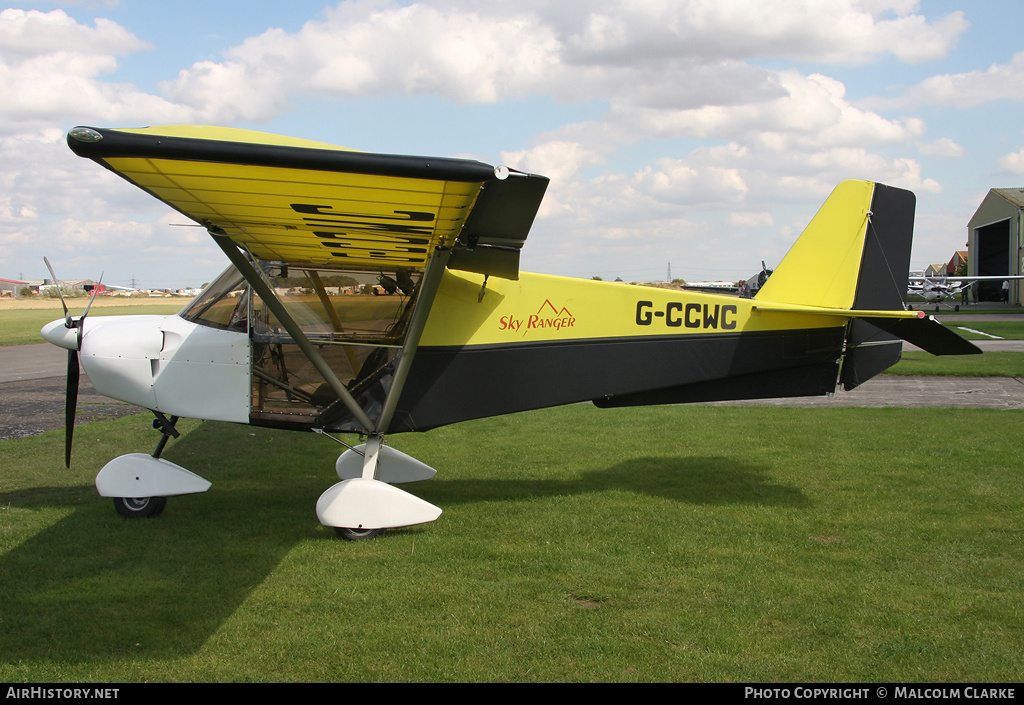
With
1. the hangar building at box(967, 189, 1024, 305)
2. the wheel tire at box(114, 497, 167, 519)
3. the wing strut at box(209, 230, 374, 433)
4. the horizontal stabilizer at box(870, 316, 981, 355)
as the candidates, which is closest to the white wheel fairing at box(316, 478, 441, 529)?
the wing strut at box(209, 230, 374, 433)

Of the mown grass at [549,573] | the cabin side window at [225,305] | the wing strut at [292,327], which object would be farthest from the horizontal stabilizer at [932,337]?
the cabin side window at [225,305]

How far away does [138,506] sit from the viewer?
5715 millimetres

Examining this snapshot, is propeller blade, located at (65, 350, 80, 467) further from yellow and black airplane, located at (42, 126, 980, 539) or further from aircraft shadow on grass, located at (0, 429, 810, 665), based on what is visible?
aircraft shadow on grass, located at (0, 429, 810, 665)

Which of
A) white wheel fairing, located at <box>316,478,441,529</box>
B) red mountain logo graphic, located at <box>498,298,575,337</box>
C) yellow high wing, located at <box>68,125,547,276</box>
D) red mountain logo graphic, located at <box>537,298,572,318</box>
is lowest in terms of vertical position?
white wheel fairing, located at <box>316,478,441,529</box>

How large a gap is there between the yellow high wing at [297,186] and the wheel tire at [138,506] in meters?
2.29

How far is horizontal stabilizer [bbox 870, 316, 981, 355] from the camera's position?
5797mm

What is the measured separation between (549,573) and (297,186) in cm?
276

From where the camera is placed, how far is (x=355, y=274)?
18.4 ft

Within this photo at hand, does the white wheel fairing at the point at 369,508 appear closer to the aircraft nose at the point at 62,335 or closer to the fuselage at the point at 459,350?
the fuselage at the point at 459,350

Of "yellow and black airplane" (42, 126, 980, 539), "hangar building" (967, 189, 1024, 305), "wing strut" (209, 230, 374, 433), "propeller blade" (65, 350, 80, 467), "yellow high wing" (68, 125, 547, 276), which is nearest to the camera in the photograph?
"yellow high wing" (68, 125, 547, 276)

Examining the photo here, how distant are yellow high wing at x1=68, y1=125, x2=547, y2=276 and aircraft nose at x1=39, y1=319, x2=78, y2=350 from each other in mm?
2096

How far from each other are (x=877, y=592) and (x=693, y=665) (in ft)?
4.99

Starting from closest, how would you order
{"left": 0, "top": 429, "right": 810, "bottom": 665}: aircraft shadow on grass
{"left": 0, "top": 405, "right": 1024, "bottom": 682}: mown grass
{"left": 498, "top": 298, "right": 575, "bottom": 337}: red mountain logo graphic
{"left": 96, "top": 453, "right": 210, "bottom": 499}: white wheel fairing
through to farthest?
{"left": 0, "top": 405, "right": 1024, "bottom": 682}: mown grass
{"left": 0, "top": 429, "right": 810, "bottom": 665}: aircraft shadow on grass
{"left": 96, "top": 453, "right": 210, "bottom": 499}: white wheel fairing
{"left": 498, "top": 298, "right": 575, "bottom": 337}: red mountain logo graphic

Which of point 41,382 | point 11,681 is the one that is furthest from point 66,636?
point 41,382
